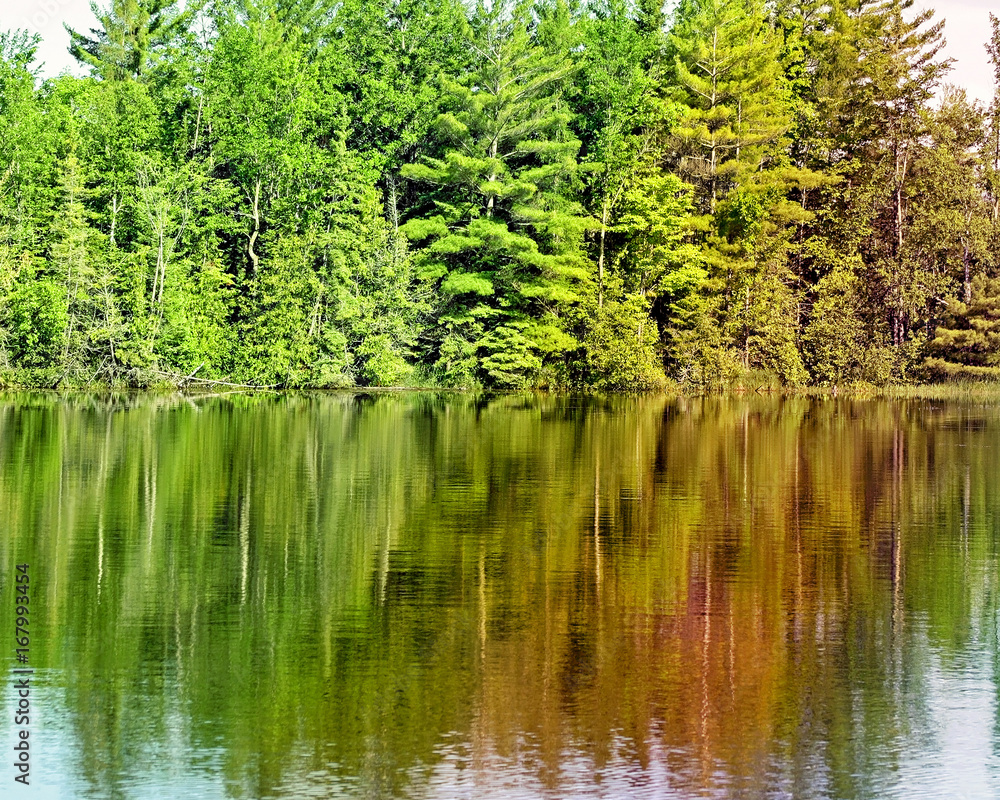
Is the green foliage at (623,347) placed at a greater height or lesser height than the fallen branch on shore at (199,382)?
greater

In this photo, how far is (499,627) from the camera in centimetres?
1102

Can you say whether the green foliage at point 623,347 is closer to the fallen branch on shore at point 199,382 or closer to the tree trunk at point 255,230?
the fallen branch on shore at point 199,382

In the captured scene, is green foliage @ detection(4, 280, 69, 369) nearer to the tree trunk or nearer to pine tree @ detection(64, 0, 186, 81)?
the tree trunk

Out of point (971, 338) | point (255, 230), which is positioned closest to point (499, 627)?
point (255, 230)

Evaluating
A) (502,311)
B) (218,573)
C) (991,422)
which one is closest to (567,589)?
(218,573)

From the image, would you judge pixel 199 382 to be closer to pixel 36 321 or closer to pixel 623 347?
pixel 36 321

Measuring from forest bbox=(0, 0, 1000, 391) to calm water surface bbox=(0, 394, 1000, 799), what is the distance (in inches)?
952

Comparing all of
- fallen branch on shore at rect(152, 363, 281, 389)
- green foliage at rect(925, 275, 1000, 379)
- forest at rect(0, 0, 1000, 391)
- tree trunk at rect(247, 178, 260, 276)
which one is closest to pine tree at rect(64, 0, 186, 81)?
forest at rect(0, 0, 1000, 391)

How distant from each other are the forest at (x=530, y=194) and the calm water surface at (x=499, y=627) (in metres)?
24.2

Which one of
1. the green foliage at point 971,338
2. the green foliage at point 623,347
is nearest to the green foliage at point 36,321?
the green foliage at point 623,347

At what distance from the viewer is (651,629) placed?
36.3 ft

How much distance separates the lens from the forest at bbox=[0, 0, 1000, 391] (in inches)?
1825

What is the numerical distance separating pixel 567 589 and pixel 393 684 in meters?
3.56

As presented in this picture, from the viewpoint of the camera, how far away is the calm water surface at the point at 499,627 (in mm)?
7867
